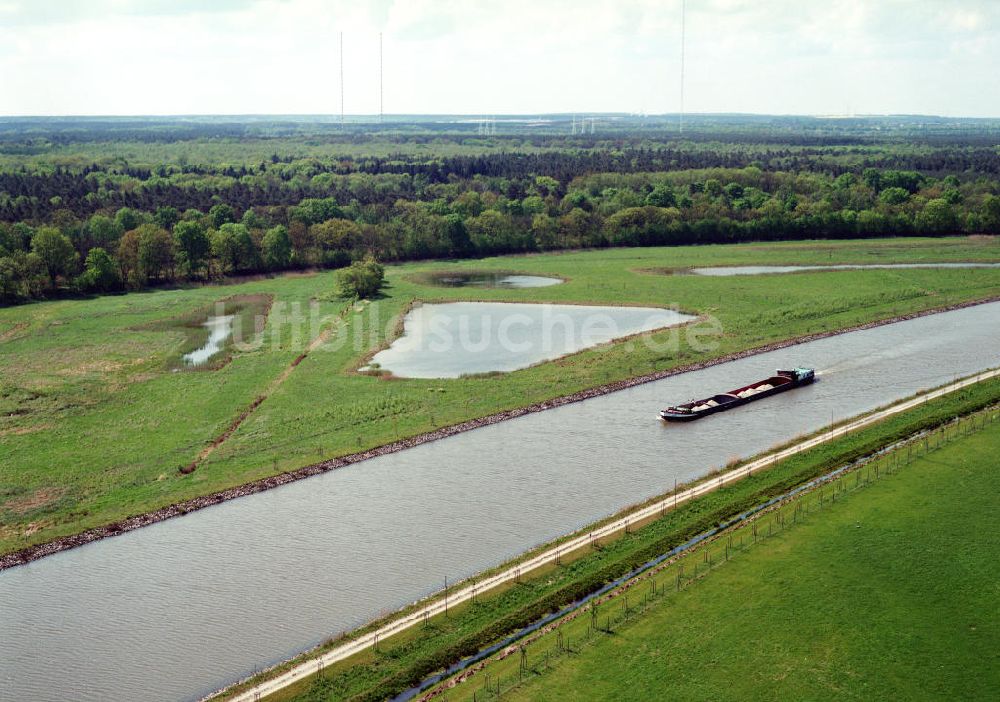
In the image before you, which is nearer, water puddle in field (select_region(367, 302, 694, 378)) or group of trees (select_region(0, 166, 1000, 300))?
water puddle in field (select_region(367, 302, 694, 378))

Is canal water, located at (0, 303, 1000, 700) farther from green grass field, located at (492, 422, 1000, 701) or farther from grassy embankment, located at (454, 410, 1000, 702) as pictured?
green grass field, located at (492, 422, 1000, 701)

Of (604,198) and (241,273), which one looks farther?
(604,198)

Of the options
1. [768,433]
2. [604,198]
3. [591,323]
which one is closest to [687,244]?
[604,198]

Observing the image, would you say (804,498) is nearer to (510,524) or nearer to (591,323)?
(510,524)

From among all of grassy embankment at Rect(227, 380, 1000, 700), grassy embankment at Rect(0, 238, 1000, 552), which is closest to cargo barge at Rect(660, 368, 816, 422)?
grassy embankment at Rect(0, 238, 1000, 552)

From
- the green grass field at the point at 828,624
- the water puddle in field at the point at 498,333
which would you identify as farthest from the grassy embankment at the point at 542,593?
the water puddle in field at the point at 498,333

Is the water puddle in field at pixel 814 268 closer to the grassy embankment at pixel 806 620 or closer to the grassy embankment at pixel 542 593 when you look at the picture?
the grassy embankment at pixel 542 593

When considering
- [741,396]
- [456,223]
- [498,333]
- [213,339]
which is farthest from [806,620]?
[456,223]

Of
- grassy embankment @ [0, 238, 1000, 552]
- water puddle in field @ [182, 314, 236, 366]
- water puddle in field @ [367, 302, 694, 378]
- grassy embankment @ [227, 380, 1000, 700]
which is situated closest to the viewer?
grassy embankment @ [227, 380, 1000, 700]
